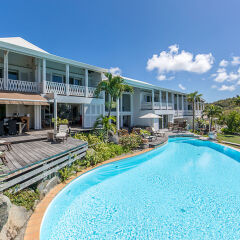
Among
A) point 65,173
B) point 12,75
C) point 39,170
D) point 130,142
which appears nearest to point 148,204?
point 65,173

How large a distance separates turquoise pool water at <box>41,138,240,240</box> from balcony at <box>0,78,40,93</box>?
30.6ft

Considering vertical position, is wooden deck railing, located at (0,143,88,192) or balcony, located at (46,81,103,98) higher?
balcony, located at (46,81,103,98)

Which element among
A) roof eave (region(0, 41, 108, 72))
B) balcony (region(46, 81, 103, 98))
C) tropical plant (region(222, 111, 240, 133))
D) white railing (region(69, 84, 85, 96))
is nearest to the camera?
roof eave (region(0, 41, 108, 72))

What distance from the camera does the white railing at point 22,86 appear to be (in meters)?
12.3

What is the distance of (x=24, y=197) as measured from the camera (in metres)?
5.62

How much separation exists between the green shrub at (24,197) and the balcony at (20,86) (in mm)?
9427

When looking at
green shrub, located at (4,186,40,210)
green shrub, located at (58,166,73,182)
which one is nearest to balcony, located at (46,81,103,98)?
green shrub, located at (58,166,73,182)

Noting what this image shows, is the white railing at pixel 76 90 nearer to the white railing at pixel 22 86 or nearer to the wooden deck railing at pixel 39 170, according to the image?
Result: the white railing at pixel 22 86

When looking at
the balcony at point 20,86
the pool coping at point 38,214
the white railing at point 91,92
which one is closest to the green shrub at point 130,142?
the white railing at point 91,92

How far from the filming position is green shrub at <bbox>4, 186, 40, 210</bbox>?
530cm

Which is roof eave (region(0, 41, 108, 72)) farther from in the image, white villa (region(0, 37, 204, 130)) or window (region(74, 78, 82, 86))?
window (region(74, 78, 82, 86))

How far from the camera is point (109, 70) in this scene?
58.5 feet

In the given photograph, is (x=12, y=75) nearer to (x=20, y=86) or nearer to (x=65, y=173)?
(x=20, y=86)

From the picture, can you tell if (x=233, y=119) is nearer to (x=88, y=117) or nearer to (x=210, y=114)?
(x=210, y=114)
